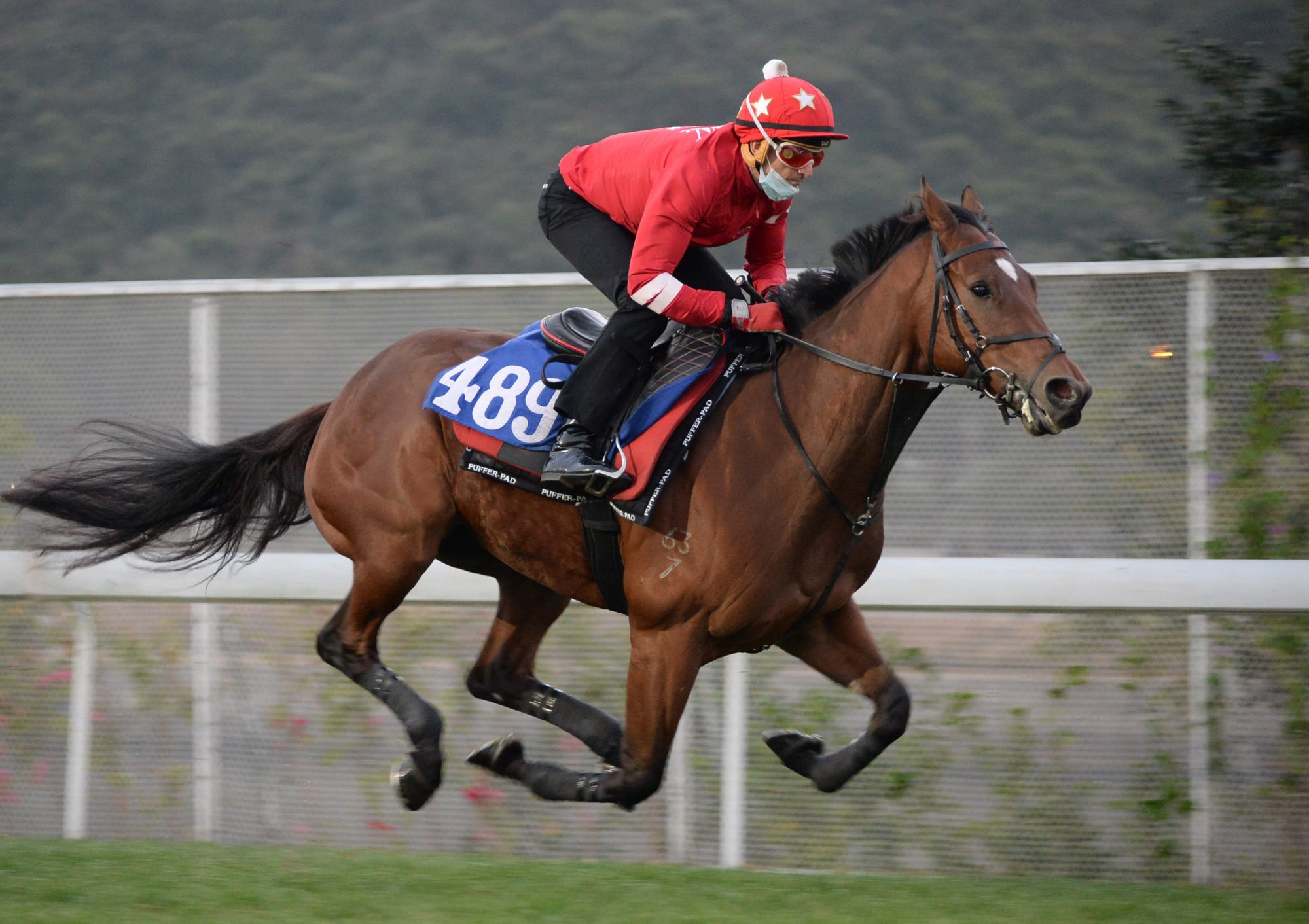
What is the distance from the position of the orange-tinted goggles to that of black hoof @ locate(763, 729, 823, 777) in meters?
1.59

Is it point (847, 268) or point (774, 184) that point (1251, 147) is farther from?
point (774, 184)

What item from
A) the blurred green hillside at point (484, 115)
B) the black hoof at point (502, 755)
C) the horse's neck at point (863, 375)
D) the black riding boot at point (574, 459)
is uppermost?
the horse's neck at point (863, 375)

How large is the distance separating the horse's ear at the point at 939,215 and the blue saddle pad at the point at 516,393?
0.73 m

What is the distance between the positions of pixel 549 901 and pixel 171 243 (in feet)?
48.9

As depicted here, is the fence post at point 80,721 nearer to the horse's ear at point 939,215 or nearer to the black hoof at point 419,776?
the black hoof at point 419,776

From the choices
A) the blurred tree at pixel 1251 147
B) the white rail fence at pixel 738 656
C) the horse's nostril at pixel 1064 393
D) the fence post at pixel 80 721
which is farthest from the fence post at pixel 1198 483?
the fence post at pixel 80 721

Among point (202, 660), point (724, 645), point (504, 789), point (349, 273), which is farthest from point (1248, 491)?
point (349, 273)

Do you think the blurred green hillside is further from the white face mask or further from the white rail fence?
the white face mask

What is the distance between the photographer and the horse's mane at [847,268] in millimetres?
3793

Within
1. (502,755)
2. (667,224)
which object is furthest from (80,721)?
(667,224)

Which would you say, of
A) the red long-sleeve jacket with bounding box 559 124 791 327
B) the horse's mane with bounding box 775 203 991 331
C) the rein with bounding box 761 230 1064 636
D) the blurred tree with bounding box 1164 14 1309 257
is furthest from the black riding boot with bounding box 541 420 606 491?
the blurred tree with bounding box 1164 14 1309 257

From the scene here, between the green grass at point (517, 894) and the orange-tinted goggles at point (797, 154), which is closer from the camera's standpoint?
the orange-tinted goggles at point (797, 154)

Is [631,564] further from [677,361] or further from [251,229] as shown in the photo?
[251,229]

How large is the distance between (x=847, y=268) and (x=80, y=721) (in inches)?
→ 137
